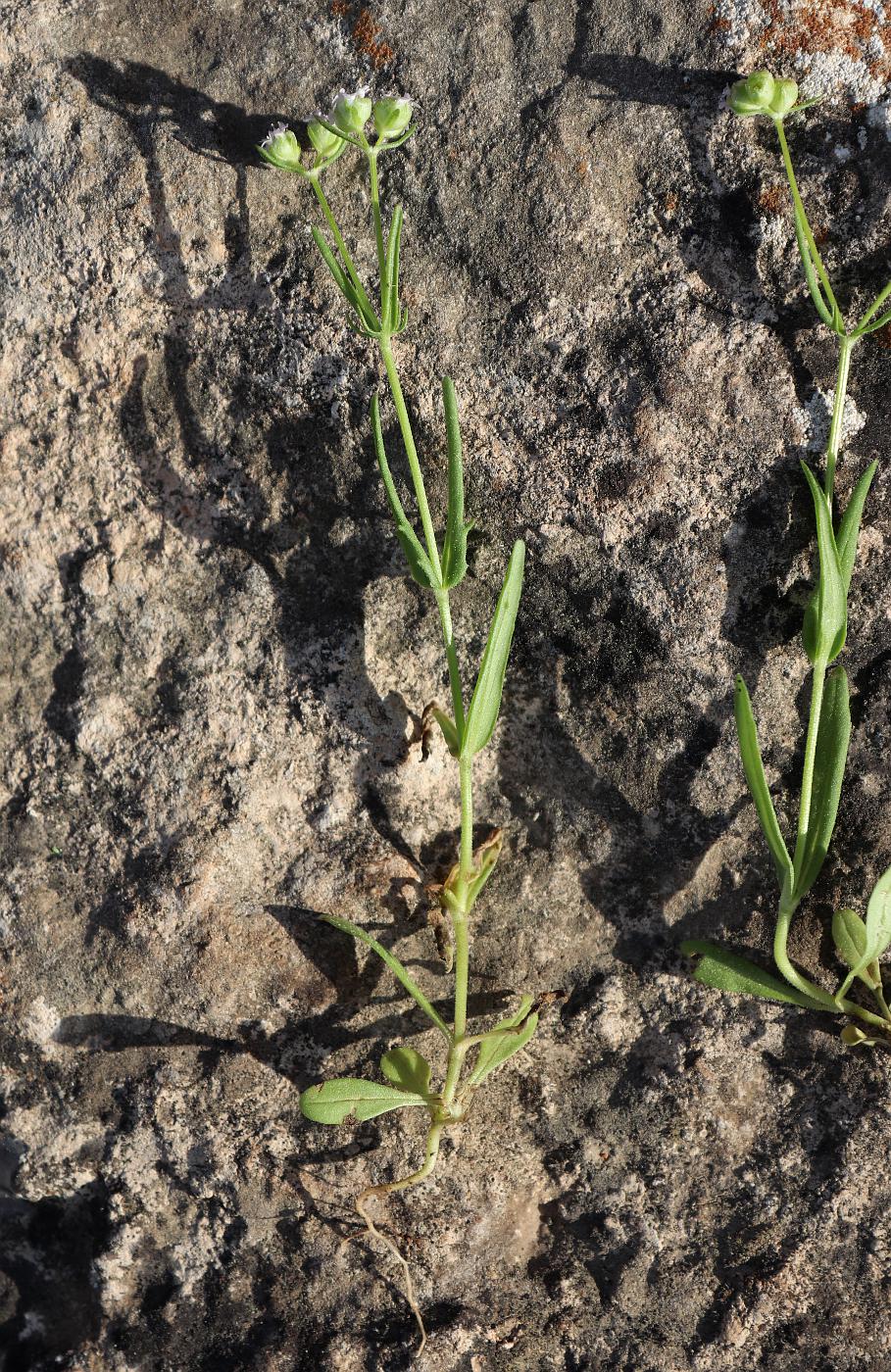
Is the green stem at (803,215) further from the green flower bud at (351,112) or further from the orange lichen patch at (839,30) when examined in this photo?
the green flower bud at (351,112)

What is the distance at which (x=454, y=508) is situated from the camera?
5.90 feet

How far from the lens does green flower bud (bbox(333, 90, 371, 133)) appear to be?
1.71m

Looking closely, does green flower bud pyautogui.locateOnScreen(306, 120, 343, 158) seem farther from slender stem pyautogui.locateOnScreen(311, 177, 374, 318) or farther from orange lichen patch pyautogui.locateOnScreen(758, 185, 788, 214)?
orange lichen patch pyautogui.locateOnScreen(758, 185, 788, 214)

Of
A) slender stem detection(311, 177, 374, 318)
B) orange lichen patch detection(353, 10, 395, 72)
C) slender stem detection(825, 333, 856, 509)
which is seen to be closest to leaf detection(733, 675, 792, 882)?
slender stem detection(825, 333, 856, 509)

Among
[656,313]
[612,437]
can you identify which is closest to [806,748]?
[612,437]

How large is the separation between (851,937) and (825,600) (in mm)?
625

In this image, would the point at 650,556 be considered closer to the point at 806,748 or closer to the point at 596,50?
the point at 806,748

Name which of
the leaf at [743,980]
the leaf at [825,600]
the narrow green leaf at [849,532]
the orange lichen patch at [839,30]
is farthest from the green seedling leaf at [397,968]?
the orange lichen patch at [839,30]

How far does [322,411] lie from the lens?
1.97 meters

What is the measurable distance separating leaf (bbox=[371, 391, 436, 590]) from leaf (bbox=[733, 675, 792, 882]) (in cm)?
60

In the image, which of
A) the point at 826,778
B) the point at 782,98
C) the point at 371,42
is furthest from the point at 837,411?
the point at 371,42

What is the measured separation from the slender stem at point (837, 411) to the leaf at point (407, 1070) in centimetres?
132

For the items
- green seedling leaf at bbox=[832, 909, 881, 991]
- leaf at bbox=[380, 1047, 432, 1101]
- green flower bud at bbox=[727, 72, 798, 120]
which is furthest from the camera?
leaf at bbox=[380, 1047, 432, 1101]

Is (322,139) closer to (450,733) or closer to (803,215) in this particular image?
(803,215)
